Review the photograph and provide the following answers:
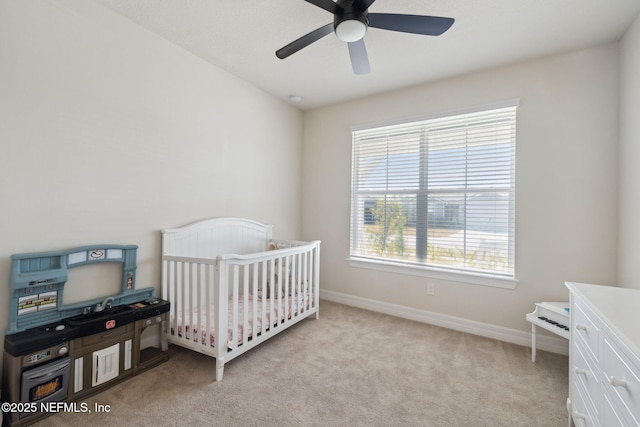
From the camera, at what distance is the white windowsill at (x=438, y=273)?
8.33ft

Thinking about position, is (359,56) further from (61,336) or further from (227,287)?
(61,336)

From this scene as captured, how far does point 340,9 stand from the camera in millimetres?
1479

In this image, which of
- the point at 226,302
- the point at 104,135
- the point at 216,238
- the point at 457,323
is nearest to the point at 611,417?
the point at 457,323

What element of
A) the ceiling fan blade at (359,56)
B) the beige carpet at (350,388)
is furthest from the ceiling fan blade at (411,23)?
the beige carpet at (350,388)

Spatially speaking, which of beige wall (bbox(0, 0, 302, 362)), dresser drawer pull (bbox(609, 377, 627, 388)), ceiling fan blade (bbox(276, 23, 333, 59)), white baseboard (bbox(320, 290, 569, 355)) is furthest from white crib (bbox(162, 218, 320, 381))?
dresser drawer pull (bbox(609, 377, 627, 388))

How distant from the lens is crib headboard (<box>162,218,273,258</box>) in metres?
2.34

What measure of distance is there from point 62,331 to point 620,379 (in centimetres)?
253

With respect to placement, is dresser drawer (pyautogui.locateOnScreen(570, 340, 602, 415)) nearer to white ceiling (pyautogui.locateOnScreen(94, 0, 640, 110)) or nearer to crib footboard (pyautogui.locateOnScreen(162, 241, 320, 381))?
crib footboard (pyautogui.locateOnScreen(162, 241, 320, 381))

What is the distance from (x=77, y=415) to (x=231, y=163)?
2164 mm

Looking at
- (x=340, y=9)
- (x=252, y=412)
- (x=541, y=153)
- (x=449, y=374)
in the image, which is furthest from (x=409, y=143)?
(x=252, y=412)

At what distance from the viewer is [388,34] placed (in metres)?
2.11

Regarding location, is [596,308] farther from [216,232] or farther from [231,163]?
[231,163]

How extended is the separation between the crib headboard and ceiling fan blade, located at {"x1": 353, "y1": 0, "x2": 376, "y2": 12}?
2.04 meters

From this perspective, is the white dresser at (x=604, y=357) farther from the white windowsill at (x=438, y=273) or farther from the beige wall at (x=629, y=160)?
the white windowsill at (x=438, y=273)
